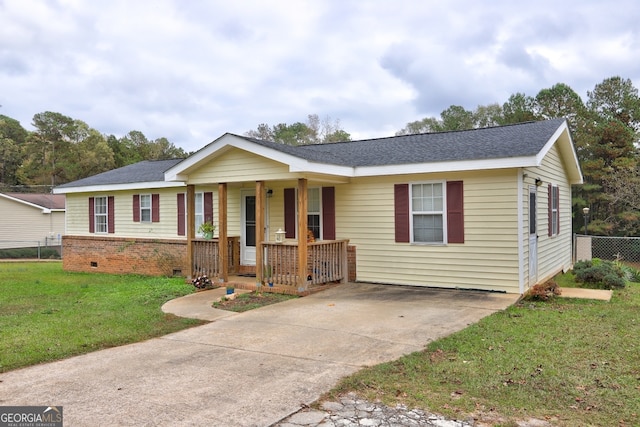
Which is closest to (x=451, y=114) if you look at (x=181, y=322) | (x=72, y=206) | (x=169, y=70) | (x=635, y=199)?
(x=635, y=199)

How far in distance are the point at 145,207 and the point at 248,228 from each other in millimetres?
4308

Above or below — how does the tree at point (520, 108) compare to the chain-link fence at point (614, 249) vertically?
above

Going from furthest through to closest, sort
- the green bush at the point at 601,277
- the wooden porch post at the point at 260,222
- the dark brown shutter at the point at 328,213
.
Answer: the dark brown shutter at the point at 328,213
the green bush at the point at 601,277
the wooden porch post at the point at 260,222

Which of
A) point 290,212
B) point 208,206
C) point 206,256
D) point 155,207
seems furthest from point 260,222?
point 155,207

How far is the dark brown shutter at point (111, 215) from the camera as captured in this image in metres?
14.9

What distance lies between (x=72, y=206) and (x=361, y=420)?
15.5 m

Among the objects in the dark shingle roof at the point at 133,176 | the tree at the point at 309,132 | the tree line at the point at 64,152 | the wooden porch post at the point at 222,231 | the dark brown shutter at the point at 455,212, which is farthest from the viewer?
the tree at the point at 309,132

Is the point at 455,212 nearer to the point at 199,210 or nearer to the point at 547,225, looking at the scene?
the point at 547,225

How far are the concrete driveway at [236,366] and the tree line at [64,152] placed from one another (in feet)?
128

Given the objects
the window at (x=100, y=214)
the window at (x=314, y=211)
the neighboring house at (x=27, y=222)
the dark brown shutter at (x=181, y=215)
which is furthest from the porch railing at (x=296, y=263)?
the neighboring house at (x=27, y=222)

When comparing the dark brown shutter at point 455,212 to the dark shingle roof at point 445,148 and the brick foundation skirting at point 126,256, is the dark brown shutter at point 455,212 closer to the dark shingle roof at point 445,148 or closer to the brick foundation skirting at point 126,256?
the dark shingle roof at point 445,148

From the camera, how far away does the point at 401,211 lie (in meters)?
9.63

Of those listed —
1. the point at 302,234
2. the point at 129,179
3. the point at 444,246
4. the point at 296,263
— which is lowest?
the point at 296,263

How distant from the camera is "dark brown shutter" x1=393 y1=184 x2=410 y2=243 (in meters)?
9.57
